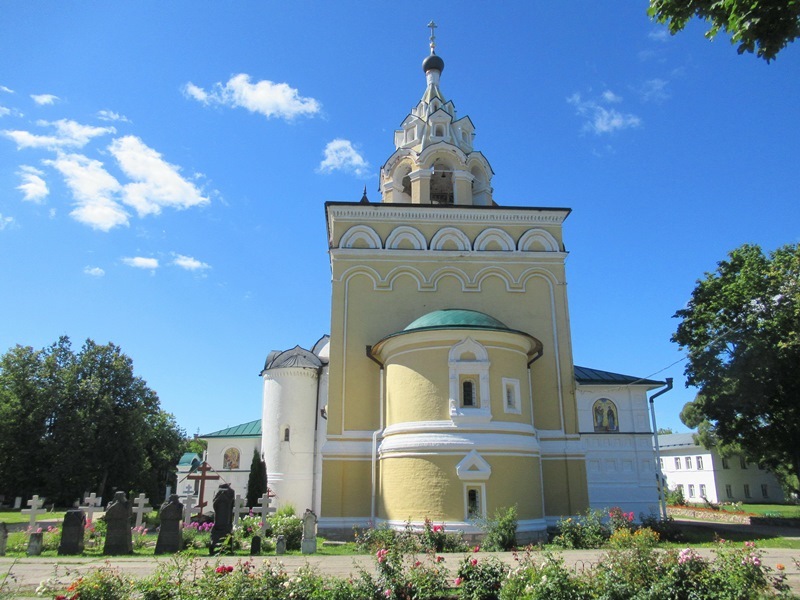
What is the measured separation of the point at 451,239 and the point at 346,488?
8833 millimetres

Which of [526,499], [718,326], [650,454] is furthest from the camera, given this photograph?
[718,326]

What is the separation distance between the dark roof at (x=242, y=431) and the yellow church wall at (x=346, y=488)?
8512 millimetres

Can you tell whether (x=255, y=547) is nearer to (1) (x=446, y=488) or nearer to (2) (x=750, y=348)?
(1) (x=446, y=488)

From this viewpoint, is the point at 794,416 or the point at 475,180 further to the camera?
the point at 475,180

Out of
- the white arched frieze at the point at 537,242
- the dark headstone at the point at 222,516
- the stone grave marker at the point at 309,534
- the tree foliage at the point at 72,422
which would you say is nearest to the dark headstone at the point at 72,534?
the dark headstone at the point at 222,516

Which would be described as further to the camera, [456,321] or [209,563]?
[456,321]

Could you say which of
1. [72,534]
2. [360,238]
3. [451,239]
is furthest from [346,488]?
[451,239]

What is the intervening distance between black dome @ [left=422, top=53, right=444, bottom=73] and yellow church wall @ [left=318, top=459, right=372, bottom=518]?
669 inches

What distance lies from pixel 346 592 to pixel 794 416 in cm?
1838

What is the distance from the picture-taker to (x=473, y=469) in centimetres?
1424

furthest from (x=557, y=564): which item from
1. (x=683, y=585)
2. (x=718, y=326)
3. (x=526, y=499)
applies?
(x=718, y=326)

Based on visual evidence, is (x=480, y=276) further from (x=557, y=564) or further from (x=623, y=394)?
(x=557, y=564)

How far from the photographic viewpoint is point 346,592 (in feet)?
22.0

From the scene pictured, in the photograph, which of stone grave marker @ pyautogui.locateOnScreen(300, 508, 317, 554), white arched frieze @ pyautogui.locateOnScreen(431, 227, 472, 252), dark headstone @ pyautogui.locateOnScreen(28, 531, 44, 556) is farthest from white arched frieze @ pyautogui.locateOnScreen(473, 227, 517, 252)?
dark headstone @ pyautogui.locateOnScreen(28, 531, 44, 556)
